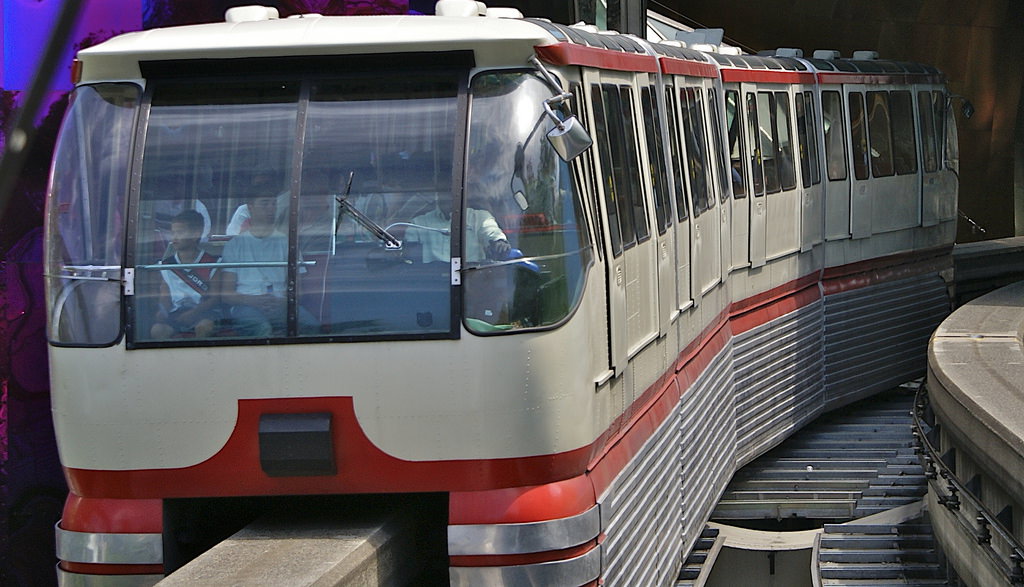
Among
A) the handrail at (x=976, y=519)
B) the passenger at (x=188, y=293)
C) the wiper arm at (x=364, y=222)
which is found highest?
the wiper arm at (x=364, y=222)

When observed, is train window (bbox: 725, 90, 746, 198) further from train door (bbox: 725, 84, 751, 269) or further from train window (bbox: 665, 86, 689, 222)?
train window (bbox: 665, 86, 689, 222)

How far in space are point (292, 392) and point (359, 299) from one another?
45 cm

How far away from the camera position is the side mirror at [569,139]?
6.28 meters

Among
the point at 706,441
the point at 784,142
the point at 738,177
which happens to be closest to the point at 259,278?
the point at 706,441

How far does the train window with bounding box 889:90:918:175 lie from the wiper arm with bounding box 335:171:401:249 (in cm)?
1252

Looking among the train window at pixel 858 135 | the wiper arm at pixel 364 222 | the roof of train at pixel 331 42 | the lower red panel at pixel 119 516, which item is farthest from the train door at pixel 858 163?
the lower red panel at pixel 119 516

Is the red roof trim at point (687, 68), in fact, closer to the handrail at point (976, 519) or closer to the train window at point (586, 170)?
the train window at point (586, 170)

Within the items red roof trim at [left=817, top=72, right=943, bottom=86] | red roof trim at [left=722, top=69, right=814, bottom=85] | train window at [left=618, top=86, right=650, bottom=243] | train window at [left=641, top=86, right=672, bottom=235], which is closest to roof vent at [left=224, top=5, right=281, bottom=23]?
train window at [left=618, top=86, right=650, bottom=243]

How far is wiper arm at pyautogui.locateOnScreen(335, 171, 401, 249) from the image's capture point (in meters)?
6.35

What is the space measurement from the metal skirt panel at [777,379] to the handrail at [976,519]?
1512 mm

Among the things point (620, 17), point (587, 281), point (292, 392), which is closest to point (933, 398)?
point (587, 281)

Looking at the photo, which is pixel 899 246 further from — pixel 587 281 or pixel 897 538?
pixel 587 281

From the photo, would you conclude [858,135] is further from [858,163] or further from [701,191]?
[701,191]

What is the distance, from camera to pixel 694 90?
1141 centimetres
